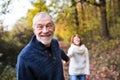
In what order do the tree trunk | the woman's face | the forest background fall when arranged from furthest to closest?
1. the tree trunk
2. the forest background
3. the woman's face

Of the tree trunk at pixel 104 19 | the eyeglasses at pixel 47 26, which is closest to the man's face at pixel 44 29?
the eyeglasses at pixel 47 26

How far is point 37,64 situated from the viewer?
3980mm

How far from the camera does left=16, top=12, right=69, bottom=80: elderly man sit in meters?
3.94

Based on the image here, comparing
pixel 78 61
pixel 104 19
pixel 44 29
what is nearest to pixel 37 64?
pixel 44 29

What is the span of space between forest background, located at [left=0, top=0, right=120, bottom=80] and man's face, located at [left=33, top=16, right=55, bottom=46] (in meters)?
9.91

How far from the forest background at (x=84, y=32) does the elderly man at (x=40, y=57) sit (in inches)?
386

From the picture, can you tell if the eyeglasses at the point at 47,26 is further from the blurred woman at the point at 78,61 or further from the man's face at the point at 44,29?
the blurred woman at the point at 78,61

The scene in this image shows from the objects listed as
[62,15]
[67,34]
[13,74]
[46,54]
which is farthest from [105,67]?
[67,34]

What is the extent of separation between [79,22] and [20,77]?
2629 centimetres

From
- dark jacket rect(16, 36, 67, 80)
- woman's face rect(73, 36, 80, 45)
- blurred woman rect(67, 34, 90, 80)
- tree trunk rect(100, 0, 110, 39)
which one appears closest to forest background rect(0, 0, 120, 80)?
tree trunk rect(100, 0, 110, 39)

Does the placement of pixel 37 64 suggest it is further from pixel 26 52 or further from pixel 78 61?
pixel 78 61

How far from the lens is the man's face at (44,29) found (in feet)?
13.3

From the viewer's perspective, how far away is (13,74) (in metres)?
14.4

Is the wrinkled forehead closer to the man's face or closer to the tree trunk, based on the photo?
the man's face
